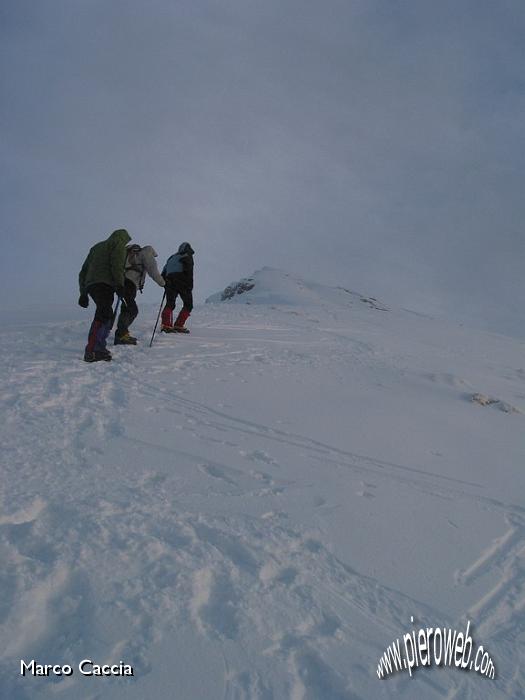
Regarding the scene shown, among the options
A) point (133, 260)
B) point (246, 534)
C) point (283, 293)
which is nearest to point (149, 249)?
point (133, 260)

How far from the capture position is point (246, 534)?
2975mm

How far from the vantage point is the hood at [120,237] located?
7109 millimetres

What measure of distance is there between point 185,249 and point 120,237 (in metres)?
2.54

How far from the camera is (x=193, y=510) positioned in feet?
10.5

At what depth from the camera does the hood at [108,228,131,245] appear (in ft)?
23.3

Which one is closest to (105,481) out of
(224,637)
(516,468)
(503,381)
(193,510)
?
(193,510)

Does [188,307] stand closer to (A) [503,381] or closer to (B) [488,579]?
(A) [503,381]

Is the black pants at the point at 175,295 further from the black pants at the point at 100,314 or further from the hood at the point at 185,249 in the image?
the black pants at the point at 100,314

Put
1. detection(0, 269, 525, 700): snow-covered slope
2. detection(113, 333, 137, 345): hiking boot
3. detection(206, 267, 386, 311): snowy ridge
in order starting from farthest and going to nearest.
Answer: detection(206, 267, 386, 311): snowy ridge < detection(113, 333, 137, 345): hiking boot < detection(0, 269, 525, 700): snow-covered slope

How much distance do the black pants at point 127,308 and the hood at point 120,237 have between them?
1074mm

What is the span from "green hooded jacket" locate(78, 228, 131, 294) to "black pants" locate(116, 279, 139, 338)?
2.95 feet

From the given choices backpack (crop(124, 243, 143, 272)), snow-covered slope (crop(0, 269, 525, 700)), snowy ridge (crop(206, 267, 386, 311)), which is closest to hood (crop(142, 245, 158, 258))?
backpack (crop(124, 243, 143, 272))

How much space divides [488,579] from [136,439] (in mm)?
3068

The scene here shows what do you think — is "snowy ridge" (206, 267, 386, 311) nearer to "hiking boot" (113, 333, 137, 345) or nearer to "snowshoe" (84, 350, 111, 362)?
"hiking boot" (113, 333, 137, 345)
